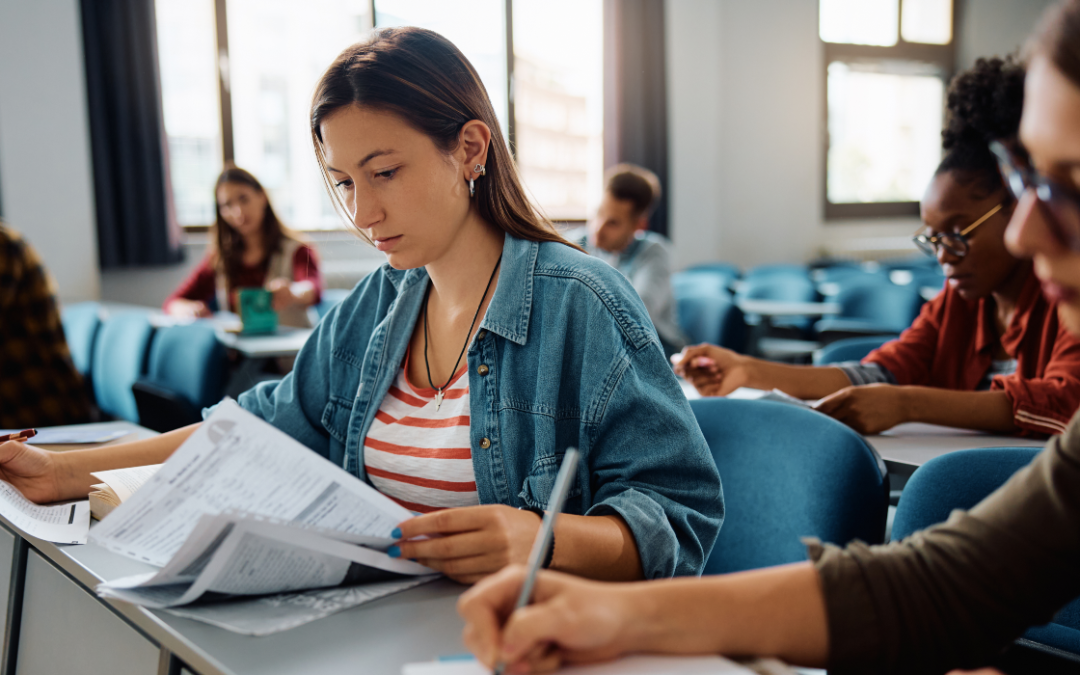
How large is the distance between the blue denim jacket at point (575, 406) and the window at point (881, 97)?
25.1 feet

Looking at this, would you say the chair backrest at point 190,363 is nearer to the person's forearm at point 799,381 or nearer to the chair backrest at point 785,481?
the person's forearm at point 799,381

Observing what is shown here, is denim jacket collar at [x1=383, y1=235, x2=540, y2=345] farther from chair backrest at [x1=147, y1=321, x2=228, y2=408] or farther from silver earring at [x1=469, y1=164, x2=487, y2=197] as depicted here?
chair backrest at [x1=147, y1=321, x2=228, y2=408]

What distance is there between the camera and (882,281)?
→ 4469 millimetres

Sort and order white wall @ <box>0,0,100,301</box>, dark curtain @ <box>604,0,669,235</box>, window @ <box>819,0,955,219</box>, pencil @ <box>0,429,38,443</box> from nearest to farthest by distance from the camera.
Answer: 1. pencil @ <box>0,429,38,443</box>
2. white wall @ <box>0,0,100,301</box>
3. dark curtain @ <box>604,0,669,235</box>
4. window @ <box>819,0,955,219</box>

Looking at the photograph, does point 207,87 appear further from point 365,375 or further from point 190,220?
point 365,375

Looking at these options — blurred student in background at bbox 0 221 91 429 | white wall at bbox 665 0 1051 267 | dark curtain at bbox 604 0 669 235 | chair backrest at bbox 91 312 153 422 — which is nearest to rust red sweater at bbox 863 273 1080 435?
blurred student in background at bbox 0 221 91 429

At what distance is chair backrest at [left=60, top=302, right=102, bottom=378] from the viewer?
3.39 metres

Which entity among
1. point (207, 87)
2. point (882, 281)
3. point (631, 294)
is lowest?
point (882, 281)

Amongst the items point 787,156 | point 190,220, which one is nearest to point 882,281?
point 787,156

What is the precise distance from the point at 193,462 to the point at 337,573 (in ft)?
0.60

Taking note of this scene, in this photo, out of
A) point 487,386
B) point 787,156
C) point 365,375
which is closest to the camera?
point 487,386

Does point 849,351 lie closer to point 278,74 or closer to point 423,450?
point 423,450

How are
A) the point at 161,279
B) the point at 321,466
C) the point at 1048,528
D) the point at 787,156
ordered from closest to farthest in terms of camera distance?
the point at 1048,528
the point at 321,466
the point at 161,279
the point at 787,156

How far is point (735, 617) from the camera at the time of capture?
2.13 feet
